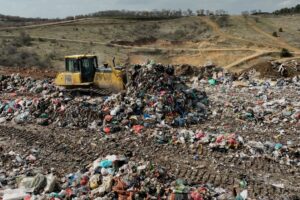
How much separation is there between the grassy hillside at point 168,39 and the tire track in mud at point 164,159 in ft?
54.3

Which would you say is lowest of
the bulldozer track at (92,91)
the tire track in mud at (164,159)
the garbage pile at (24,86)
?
the tire track in mud at (164,159)

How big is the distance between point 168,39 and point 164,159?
32782 mm

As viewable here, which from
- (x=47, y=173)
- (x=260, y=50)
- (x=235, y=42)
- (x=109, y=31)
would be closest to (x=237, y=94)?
(x=47, y=173)

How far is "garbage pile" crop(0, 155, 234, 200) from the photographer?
7.90 metres

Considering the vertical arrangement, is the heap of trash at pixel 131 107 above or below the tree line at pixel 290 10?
below

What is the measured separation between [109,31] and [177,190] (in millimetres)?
37011

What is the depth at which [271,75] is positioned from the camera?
2161 centimetres

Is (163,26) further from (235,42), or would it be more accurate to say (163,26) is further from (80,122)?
(80,122)

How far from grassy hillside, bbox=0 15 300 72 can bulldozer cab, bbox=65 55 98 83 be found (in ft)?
40.0

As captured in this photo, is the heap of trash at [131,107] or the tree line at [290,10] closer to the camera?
the heap of trash at [131,107]

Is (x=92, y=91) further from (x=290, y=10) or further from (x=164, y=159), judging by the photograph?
(x=290, y=10)

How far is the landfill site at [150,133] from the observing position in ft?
28.0

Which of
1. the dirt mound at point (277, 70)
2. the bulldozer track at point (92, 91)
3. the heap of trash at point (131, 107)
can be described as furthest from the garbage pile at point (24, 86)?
the dirt mound at point (277, 70)

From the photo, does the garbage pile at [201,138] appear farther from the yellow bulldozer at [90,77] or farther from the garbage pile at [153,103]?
the yellow bulldozer at [90,77]
